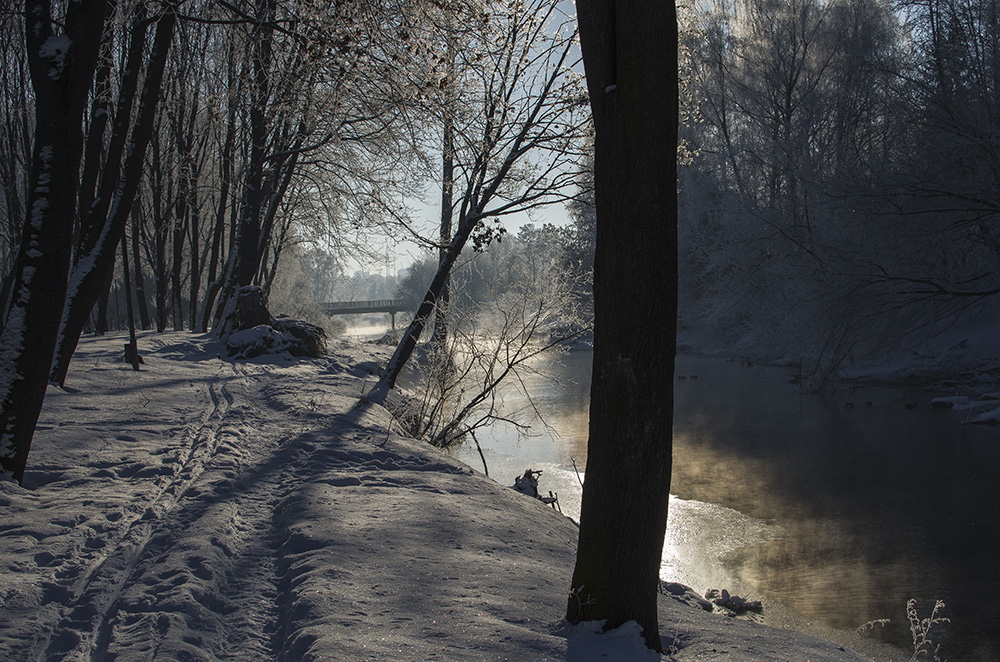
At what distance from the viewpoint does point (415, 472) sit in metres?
7.12

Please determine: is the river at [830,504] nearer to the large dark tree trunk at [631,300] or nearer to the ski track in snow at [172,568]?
the large dark tree trunk at [631,300]

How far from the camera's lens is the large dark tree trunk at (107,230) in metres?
7.38

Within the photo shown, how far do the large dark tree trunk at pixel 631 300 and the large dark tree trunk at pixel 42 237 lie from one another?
167 inches

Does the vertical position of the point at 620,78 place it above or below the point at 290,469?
above

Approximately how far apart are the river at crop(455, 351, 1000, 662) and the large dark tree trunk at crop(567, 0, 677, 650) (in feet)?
14.1

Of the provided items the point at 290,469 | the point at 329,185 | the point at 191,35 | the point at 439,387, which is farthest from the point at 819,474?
the point at 191,35

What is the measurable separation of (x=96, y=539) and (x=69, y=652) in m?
1.49

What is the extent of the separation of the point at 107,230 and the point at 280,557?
15.6ft

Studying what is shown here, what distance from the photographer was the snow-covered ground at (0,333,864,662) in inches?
132

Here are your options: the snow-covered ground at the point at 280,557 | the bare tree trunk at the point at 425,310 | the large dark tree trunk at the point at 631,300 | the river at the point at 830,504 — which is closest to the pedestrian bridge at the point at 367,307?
the river at the point at 830,504

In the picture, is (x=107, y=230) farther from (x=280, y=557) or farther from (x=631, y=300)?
(x=631, y=300)

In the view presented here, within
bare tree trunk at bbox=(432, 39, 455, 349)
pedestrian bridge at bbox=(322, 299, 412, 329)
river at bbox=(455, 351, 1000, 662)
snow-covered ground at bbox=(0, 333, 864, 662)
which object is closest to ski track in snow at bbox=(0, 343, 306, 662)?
snow-covered ground at bbox=(0, 333, 864, 662)

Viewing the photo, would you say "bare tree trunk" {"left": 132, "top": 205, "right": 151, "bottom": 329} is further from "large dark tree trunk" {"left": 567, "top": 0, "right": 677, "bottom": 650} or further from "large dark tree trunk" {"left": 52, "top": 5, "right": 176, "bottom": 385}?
"large dark tree trunk" {"left": 567, "top": 0, "right": 677, "bottom": 650}

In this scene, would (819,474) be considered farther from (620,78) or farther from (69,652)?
(69,652)
